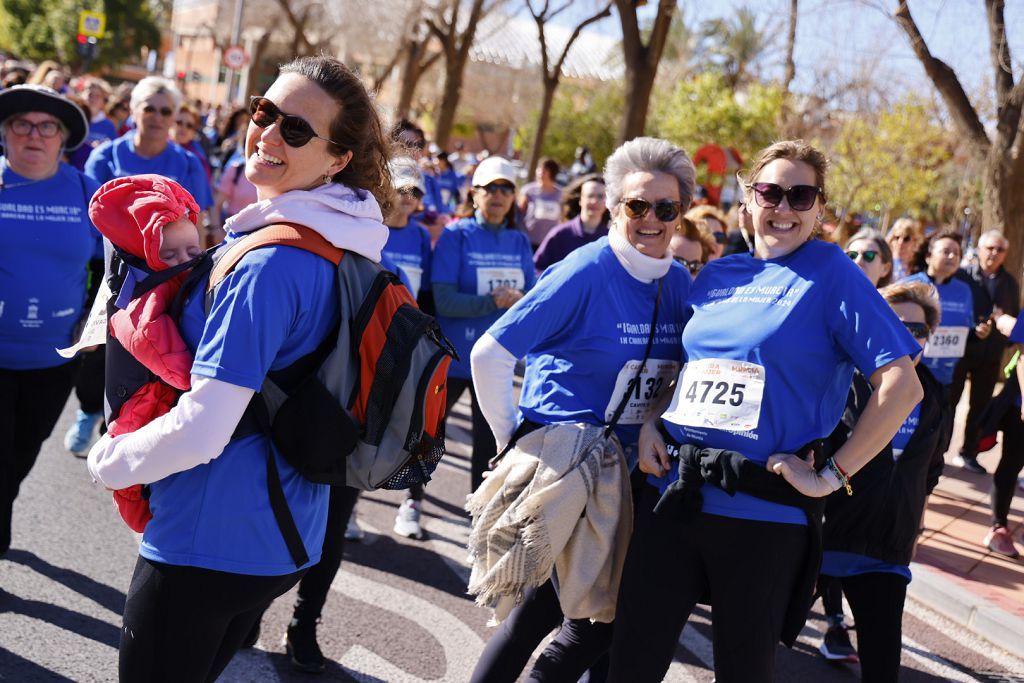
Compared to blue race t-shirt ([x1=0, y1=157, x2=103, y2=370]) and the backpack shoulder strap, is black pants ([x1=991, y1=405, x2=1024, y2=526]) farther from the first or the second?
the backpack shoulder strap

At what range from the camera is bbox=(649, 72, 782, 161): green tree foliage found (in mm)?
34656

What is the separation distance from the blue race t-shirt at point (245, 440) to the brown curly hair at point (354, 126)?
346mm

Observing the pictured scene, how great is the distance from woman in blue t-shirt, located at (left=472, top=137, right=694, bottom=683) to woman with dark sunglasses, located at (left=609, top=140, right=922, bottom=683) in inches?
10.2

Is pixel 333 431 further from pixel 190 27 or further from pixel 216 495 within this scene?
pixel 190 27

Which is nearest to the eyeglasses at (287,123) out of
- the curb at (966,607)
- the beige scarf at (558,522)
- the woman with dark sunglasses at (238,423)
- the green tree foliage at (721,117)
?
the woman with dark sunglasses at (238,423)

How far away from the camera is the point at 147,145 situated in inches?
255

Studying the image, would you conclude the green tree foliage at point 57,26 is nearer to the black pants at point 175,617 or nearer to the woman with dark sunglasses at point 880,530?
the woman with dark sunglasses at point 880,530

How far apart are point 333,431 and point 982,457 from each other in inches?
358

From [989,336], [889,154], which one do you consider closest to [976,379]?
[989,336]

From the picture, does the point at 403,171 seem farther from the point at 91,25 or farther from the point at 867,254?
the point at 91,25

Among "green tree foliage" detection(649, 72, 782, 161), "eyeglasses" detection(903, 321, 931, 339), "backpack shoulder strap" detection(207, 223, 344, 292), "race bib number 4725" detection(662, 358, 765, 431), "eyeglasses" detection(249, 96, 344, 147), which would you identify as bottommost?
"race bib number 4725" detection(662, 358, 765, 431)

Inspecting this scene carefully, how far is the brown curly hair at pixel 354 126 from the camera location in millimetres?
2395

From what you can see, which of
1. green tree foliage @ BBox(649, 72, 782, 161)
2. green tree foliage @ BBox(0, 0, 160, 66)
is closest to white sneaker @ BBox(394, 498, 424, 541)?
green tree foliage @ BBox(649, 72, 782, 161)

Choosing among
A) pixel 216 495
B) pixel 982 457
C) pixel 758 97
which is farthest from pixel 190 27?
pixel 216 495
